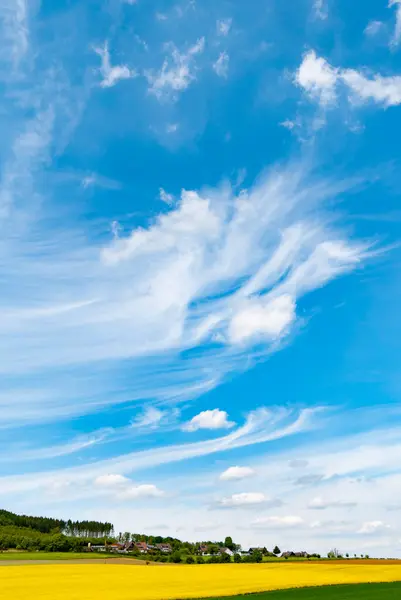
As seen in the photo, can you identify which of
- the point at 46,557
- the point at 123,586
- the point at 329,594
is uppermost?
the point at 46,557

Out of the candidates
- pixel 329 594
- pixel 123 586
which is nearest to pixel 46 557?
pixel 123 586

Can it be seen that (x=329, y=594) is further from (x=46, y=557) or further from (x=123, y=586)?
(x=46, y=557)

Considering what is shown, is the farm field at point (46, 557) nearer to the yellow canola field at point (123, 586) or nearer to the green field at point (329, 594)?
the yellow canola field at point (123, 586)

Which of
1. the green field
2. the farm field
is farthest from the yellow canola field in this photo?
the farm field

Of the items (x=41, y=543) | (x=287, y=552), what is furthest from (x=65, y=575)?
(x=287, y=552)

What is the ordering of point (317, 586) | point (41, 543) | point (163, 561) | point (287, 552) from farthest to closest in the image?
point (287, 552) → point (41, 543) → point (163, 561) → point (317, 586)

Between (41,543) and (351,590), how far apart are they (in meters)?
138

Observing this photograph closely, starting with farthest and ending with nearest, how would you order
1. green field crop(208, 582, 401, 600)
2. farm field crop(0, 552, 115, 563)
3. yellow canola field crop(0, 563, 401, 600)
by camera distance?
farm field crop(0, 552, 115, 563) < yellow canola field crop(0, 563, 401, 600) < green field crop(208, 582, 401, 600)

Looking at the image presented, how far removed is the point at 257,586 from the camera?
5912cm

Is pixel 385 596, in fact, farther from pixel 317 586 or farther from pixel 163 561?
pixel 163 561

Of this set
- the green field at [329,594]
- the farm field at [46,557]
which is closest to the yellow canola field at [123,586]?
the green field at [329,594]

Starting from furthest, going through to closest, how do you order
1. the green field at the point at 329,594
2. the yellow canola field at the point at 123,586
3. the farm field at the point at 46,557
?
1. the farm field at the point at 46,557
2. the yellow canola field at the point at 123,586
3. the green field at the point at 329,594

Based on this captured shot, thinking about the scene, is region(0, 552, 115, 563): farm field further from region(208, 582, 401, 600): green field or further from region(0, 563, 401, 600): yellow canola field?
region(208, 582, 401, 600): green field

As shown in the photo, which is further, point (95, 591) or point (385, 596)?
point (95, 591)
